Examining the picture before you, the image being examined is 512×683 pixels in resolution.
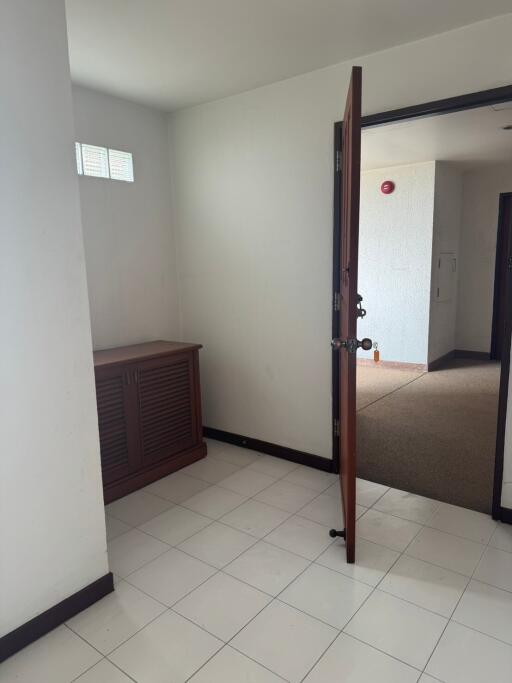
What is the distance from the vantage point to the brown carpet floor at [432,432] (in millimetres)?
2889

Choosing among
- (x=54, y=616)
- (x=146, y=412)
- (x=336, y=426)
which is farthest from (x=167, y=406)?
(x=54, y=616)

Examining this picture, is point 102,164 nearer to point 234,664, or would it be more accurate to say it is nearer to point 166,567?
point 166,567

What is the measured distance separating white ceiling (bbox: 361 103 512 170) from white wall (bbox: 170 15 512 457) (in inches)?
22.9

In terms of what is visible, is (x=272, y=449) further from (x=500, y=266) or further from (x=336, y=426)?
(x=500, y=266)

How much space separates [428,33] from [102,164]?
2070 millimetres

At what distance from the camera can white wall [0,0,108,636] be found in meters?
1.57

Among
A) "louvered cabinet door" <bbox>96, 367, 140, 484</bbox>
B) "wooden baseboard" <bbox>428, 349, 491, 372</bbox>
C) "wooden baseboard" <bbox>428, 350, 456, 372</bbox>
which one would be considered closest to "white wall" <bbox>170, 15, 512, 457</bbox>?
"louvered cabinet door" <bbox>96, 367, 140, 484</bbox>

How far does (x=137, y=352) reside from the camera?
9.87ft

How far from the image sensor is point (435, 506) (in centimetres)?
262

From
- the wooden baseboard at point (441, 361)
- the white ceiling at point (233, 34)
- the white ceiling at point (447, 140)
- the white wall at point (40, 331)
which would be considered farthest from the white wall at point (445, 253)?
the white wall at point (40, 331)

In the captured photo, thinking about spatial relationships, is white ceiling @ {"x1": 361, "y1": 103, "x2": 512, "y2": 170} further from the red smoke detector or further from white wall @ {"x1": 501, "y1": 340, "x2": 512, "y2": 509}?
white wall @ {"x1": 501, "y1": 340, "x2": 512, "y2": 509}

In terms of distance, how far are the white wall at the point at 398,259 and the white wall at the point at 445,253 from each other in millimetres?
116

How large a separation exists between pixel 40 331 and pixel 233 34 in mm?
1727

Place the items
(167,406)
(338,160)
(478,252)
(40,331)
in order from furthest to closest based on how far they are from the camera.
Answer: (478,252) → (167,406) → (338,160) → (40,331)
